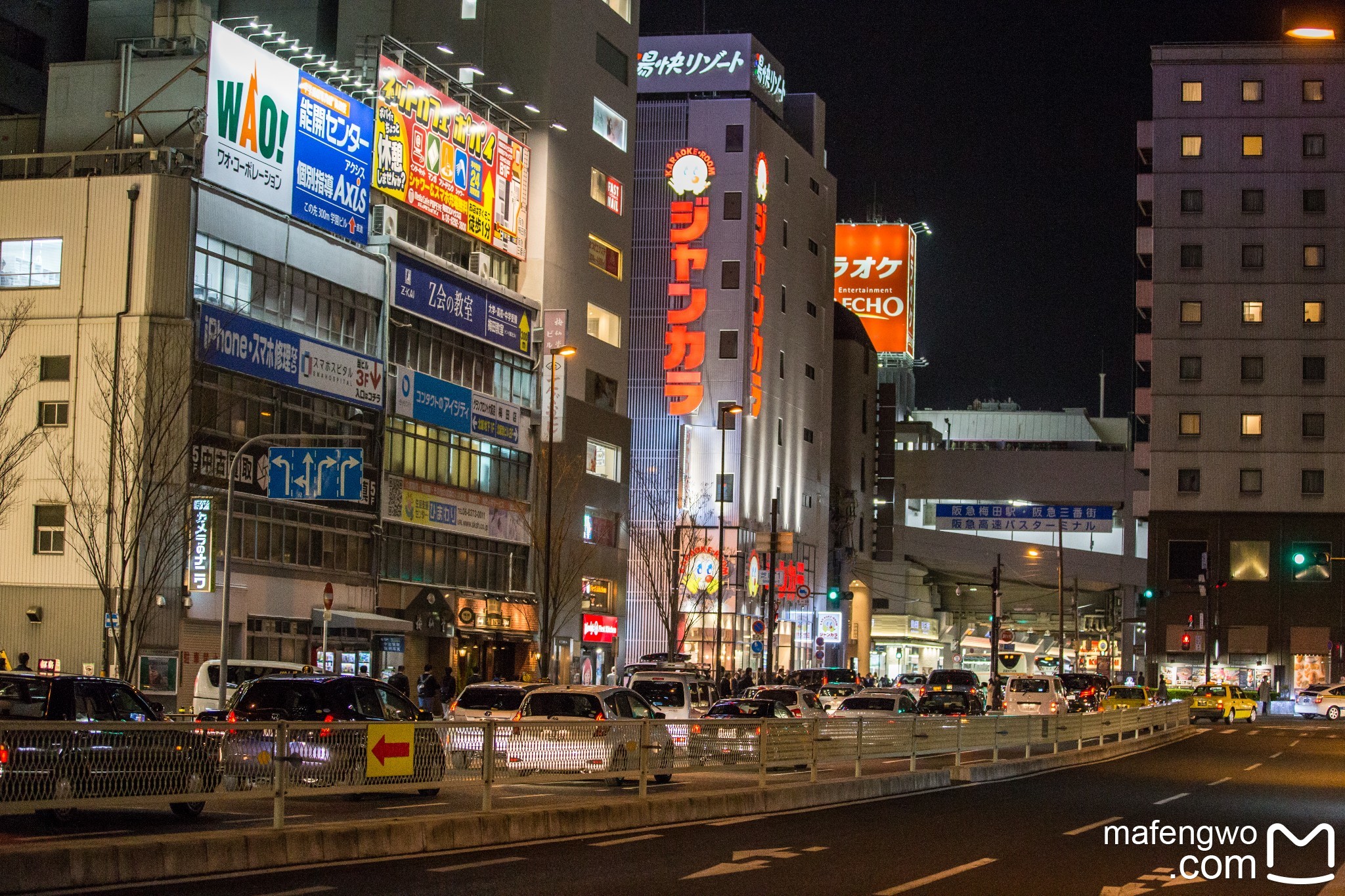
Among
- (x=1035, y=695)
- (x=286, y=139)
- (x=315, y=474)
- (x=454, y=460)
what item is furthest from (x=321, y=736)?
(x=454, y=460)

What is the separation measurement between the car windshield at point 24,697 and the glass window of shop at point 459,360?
112 feet

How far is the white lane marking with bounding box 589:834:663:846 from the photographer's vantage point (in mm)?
16844

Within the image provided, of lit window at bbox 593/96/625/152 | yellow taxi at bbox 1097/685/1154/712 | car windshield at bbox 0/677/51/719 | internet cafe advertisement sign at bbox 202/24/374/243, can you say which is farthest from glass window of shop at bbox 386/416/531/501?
car windshield at bbox 0/677/51/719

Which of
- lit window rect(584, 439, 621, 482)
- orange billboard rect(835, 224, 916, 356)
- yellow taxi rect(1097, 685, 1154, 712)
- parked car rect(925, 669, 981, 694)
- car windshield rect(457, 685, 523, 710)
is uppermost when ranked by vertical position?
orange billboard rect(835, 224, 916, 356)

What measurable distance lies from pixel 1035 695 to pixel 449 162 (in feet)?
86.7

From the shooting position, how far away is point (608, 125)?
6706 centimetres

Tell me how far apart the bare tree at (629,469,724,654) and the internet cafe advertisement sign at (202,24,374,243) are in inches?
1097

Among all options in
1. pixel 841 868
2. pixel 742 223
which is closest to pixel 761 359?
pixel 742 223

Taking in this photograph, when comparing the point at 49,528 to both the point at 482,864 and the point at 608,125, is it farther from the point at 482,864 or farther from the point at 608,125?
the point at 608,125

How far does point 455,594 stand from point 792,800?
34.5 meters

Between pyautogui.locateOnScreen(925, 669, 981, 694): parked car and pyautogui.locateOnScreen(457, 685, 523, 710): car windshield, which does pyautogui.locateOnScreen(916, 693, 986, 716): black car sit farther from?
pyautogui.locateOnScreen(457, 685, 523, 710): car windshield

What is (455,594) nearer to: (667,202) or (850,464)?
(667,202)

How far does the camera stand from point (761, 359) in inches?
3155

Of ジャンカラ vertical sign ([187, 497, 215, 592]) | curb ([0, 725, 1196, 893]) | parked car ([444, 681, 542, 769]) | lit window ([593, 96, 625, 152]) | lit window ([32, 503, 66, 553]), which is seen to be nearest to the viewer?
curb ([0, 725, 1196, 893])
